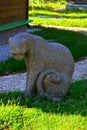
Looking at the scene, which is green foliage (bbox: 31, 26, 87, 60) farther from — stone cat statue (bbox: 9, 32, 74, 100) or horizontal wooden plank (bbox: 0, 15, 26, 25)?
stone cat statue (bbox: 9, 32, 74, 100)

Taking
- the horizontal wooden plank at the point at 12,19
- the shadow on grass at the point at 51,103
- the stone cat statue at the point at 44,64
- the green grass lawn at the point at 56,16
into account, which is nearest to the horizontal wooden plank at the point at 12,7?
the horizontal wooden plank at the point at 12,19

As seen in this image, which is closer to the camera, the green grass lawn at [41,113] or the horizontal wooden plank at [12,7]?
the green grass lawn at [41,113]

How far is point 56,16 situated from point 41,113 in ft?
61.5

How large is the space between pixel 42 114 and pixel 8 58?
17.3ft

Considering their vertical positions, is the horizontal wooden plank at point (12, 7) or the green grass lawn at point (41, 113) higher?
the green grass lawn at point (41, 113)

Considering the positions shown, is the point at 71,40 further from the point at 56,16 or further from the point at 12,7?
the point at 56,16

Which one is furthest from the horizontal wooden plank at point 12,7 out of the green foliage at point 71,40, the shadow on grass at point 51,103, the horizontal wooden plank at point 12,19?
the shadow on grass at point 51,103

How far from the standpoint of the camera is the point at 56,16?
80.0ft

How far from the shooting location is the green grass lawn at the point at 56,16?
20.4 metres

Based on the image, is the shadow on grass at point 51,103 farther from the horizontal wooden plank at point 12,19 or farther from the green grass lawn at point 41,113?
the horizontal wooden plank at point 12,19

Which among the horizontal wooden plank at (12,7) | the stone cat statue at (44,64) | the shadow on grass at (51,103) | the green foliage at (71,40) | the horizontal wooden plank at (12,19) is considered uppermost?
the stone cat statue at (44,64)

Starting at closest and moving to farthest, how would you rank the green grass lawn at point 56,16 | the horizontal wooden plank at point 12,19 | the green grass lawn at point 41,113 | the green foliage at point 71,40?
the green grass lawn at point 41,113 < the green foliage at point 71,40 < the horizontal wooden plank at point 12,19 < the green grass lawn at point 56,16

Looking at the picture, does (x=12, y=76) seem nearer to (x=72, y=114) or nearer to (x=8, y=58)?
(x=8, y=58)

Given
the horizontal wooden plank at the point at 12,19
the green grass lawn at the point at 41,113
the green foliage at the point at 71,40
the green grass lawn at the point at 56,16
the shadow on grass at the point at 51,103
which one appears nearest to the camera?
the green grass lawn at the point at 41,113
